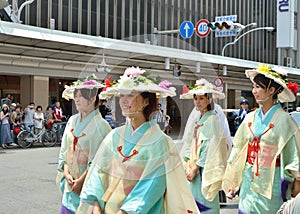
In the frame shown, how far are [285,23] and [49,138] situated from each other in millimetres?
34574

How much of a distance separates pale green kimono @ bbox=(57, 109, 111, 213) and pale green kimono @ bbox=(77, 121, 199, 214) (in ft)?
2.62

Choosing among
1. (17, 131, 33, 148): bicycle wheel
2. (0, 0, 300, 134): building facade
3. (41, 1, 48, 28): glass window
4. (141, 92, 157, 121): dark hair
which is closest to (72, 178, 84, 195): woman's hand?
(0, 0, 300, 134): building facade

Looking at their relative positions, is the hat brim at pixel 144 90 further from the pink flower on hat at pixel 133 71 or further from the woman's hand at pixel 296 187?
the woman's hand at pixel 296 187

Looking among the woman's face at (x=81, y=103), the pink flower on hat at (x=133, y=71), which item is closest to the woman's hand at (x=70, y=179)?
the woman's face at (x=81, y=103)

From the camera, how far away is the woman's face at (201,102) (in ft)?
15.5

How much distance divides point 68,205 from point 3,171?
6.22 meters

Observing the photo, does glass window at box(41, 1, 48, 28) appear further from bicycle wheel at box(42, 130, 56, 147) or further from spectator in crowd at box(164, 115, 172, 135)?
spectator in crowd at box(164, 115, 172, 135)

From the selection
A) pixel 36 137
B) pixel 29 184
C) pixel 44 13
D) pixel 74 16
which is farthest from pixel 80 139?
pixel 74 16

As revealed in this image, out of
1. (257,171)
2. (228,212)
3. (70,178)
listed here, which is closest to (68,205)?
(70,178)

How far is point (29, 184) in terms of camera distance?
8.08 meters

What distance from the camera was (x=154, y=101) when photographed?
3.01 m

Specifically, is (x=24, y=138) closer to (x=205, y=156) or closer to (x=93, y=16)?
(x=205, y=156)

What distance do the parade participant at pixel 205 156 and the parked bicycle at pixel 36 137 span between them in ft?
34.8

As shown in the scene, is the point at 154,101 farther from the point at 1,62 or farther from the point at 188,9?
the point at 188,9
